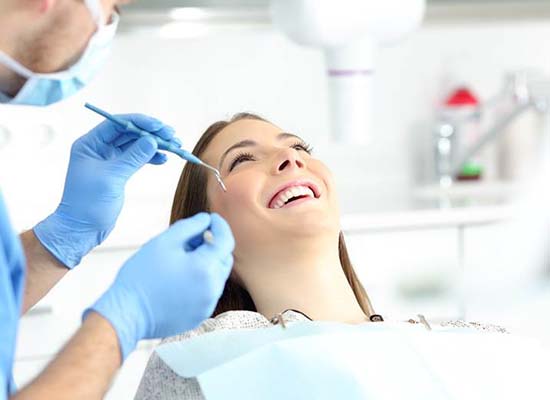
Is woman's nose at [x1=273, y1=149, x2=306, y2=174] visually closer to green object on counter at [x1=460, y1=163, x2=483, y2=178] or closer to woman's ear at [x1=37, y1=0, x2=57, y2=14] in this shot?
woman's ear at [x1=37, y1=0, x2=57, y2=14]

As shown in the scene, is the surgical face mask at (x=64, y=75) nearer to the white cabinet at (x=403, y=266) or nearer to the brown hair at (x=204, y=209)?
the brown hair at (x=204, y=209)

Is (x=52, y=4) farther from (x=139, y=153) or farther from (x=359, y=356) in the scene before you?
(x=359, y=356)

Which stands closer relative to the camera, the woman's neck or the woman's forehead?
the woman's neck

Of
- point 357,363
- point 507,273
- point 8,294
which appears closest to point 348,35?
point 507,273

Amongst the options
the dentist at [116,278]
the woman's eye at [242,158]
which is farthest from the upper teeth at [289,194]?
the dentist at [116,278]

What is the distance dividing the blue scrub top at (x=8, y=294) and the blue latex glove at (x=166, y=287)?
0.29 ft

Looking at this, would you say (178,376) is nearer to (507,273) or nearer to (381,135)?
(507,273)

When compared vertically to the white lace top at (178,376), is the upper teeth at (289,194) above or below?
above

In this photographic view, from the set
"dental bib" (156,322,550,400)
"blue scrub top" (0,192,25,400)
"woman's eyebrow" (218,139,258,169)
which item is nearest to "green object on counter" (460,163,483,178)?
"woman's eyebrow" (218,139,258,169)

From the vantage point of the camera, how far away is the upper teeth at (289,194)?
1.80 meters

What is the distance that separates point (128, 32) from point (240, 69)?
0.34m

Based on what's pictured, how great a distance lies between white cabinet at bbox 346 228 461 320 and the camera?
8.75 ft

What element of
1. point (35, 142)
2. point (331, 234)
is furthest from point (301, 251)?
point (35, 142)

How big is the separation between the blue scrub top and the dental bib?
11.8 inches
